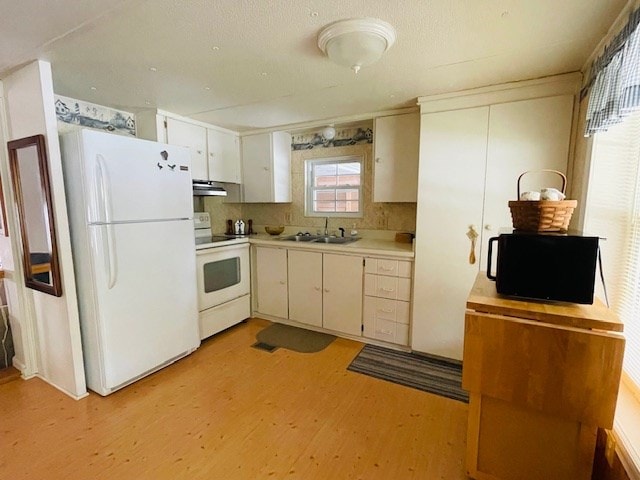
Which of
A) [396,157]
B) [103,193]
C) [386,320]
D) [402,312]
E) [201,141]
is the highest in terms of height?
[201,141]

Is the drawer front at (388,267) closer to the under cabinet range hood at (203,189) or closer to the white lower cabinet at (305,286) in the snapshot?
the white lower cabinet at (305,286)

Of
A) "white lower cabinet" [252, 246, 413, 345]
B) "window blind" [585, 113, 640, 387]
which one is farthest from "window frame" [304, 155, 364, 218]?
"window blind" [585, 113, 640, 387]

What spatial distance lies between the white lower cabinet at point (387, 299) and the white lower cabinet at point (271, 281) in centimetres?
97

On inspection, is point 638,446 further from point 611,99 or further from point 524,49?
point 524,49

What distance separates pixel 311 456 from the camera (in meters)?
1.67

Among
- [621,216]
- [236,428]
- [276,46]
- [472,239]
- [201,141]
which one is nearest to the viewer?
Answer: [621,216]

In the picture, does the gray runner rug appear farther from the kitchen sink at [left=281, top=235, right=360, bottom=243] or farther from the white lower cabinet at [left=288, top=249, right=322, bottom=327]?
the kitchen sink at [left=281, top=235, right=360, bottom=243]

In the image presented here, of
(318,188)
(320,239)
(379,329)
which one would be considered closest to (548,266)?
(379,329)

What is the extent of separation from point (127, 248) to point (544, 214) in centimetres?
256

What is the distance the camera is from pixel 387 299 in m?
2.84

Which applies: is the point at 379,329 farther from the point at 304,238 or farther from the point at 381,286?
the point at 304,238

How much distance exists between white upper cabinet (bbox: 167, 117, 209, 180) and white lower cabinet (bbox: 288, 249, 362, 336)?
1.35m

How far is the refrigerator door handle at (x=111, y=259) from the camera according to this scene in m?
2.06

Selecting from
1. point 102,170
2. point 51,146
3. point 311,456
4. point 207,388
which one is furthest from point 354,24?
point 207,388
